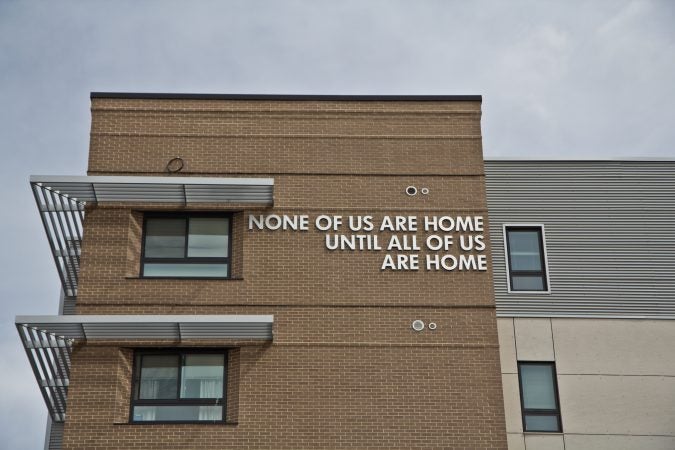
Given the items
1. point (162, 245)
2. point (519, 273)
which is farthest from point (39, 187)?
point (519, 273)

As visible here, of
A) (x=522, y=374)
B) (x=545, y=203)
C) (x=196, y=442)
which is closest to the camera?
(x=196, y=442)

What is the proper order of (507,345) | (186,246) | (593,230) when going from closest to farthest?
1. (507,345)
2. (186,246)
3. (593,230)

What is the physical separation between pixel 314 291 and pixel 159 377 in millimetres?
3410

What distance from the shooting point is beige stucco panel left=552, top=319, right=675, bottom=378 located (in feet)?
64.2

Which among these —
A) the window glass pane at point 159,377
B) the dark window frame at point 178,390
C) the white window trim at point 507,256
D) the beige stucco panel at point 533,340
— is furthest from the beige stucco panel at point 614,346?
the window glass pane at point 159,377

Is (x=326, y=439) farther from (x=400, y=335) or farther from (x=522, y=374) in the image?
(x=522, y=374)

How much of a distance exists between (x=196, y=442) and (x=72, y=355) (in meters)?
2.95

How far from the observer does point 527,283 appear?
20.4m

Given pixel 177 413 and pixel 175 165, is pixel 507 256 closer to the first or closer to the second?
pixel 175 165

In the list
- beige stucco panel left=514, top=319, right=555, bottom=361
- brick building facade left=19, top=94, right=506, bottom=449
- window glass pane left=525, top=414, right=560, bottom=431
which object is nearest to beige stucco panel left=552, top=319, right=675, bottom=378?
beige stucco panel left=514, top=319, right=555, bottom=361

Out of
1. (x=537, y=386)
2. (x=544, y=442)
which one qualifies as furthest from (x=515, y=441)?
(x=537, y=386)

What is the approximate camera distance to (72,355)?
62.3ft

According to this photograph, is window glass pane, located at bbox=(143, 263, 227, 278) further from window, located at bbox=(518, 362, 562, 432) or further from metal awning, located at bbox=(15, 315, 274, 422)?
window, located at bbox=(518, 362, 562, 432)

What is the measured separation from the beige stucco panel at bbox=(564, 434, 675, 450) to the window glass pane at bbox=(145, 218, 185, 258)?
8428 millimetres
